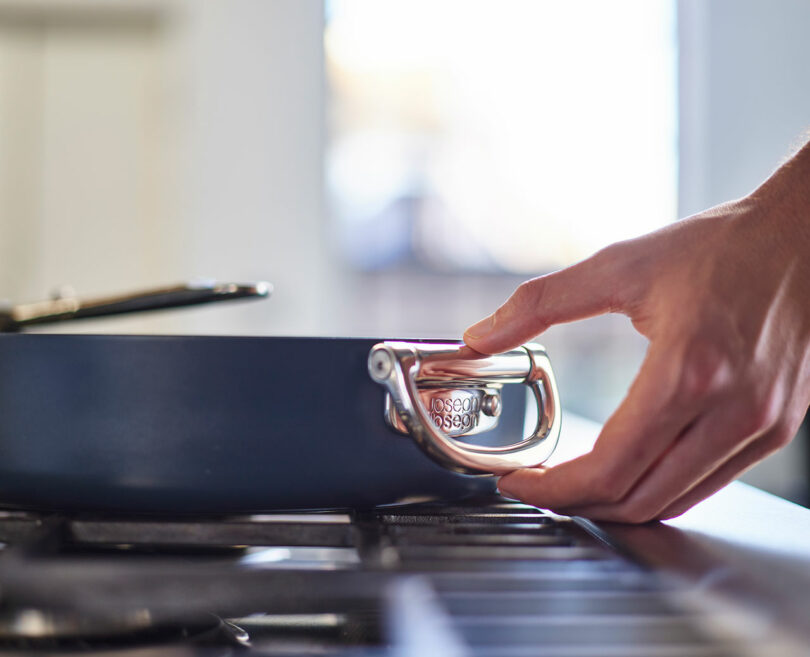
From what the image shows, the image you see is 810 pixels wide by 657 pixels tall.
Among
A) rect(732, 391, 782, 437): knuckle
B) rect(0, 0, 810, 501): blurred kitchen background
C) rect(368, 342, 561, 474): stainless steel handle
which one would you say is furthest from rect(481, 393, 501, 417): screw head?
rect(0, 0, 810, 501): blurred kitchen background

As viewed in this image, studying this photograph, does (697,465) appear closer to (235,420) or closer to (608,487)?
(608,487)

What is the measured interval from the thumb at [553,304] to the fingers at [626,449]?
0.13 ft

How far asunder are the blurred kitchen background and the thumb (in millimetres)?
2504

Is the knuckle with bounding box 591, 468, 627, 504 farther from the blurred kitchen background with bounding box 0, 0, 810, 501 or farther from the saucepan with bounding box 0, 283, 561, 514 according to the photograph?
the blurred kitchen background with bounding box 0, 0, 810, 501

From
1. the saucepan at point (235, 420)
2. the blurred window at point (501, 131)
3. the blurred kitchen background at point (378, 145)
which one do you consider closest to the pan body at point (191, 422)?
the saucepan at point (235, 420)

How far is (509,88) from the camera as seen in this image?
348cm

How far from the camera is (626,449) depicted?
1.23 ft

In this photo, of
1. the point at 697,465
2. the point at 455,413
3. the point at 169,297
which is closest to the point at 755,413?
the point at 697,465

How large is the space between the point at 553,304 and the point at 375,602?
0.59 ft

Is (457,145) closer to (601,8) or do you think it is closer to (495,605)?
(601,8)

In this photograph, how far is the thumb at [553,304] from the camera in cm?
40

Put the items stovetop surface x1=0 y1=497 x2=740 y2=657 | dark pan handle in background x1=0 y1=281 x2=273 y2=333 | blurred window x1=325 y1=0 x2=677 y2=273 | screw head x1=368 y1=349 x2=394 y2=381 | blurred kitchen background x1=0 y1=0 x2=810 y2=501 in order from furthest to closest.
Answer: blurred window x1=325 y1=0 x2=677 y2=273, blurred kitchen background x1=0 y1=0 x2=810 y2=501, dark pan handle in background x1=0 y1=281 x2=273 y2=333, screw head x1=368 y1=349 x2=394 y2=381, stovetop surface x1=0 y1=497 x2=740 y2=657

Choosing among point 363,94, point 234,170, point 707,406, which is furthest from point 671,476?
point 363,94

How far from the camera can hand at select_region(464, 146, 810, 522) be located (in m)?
0.37
